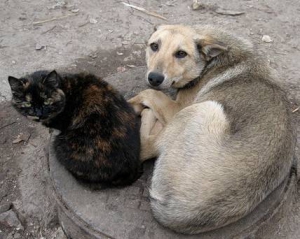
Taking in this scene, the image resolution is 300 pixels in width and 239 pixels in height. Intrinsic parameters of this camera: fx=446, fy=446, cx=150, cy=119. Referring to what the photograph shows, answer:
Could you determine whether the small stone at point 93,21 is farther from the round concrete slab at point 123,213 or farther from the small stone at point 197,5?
the round concrete slab at point 123,213

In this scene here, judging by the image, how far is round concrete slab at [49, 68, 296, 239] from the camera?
349 centimetres

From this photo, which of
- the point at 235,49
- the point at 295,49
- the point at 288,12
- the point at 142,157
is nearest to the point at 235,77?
the point at 235,49

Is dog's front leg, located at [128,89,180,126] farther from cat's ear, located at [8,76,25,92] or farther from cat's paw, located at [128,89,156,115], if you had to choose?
cat's ear, located at [8,76,25,92]

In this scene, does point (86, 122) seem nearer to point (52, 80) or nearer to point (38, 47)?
point (52, 80)

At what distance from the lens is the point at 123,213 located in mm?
3588

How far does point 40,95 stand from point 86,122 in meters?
0.44

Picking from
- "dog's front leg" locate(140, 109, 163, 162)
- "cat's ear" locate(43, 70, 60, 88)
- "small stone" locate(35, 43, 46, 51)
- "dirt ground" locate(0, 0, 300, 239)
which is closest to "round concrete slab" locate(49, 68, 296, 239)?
"dog's front leg" locate(140, 109, 163, 162)

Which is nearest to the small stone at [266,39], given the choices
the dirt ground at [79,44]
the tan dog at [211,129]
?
the dirt ground at [79,44]

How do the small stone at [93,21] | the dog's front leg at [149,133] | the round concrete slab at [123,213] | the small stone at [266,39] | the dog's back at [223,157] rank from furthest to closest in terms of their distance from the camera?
the small stone at [93,21]
the small stone at [266,39]
the dog's front leg at [149,133]
the round concrete slab at [123,213]
the dog's back at [223,157]

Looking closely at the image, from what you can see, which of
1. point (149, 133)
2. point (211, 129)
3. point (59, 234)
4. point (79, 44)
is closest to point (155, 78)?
point (149, 133)

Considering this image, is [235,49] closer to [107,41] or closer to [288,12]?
[107,41]

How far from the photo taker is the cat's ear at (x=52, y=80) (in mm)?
3600

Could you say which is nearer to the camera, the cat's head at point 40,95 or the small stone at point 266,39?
the cat's head at point 40,95

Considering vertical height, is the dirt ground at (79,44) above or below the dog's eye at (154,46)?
below
